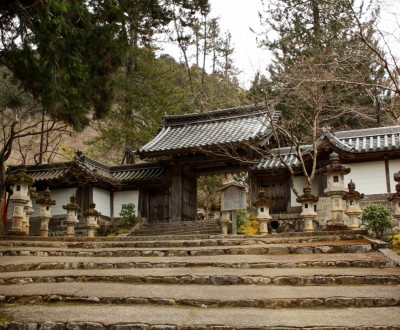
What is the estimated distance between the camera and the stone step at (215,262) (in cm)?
788

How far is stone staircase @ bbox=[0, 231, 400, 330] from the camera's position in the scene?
543cm

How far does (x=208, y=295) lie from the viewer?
21.1 feet

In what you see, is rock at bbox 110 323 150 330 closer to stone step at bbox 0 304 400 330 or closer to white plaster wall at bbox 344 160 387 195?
stone step at bbox 0 304 400 330

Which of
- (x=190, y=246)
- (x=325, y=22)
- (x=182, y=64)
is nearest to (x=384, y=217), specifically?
(x=190, y=246)

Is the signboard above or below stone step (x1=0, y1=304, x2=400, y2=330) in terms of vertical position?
above

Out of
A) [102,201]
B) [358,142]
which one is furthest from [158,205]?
[358,142]

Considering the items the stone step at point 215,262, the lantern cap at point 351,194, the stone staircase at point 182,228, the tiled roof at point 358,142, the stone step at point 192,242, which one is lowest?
the stone step at point 215,262

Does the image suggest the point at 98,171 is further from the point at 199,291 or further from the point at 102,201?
the point at 199,291

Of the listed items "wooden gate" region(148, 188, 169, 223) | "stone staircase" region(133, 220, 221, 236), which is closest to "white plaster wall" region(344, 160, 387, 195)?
"stone staircase" region(133, 220, 221, 236)

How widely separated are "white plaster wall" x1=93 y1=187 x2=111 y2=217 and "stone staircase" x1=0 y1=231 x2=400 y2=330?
1096cm

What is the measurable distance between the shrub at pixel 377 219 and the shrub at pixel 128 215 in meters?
10.5

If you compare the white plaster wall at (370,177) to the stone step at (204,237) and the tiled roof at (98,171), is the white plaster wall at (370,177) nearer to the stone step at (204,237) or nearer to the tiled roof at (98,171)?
the stone step at (204,237)

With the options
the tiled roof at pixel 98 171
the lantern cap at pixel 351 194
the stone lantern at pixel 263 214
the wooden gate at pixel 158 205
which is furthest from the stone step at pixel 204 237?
the wooden gate at pixel 158 205

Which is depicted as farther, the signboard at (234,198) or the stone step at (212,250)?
the signboard at (234,198)
